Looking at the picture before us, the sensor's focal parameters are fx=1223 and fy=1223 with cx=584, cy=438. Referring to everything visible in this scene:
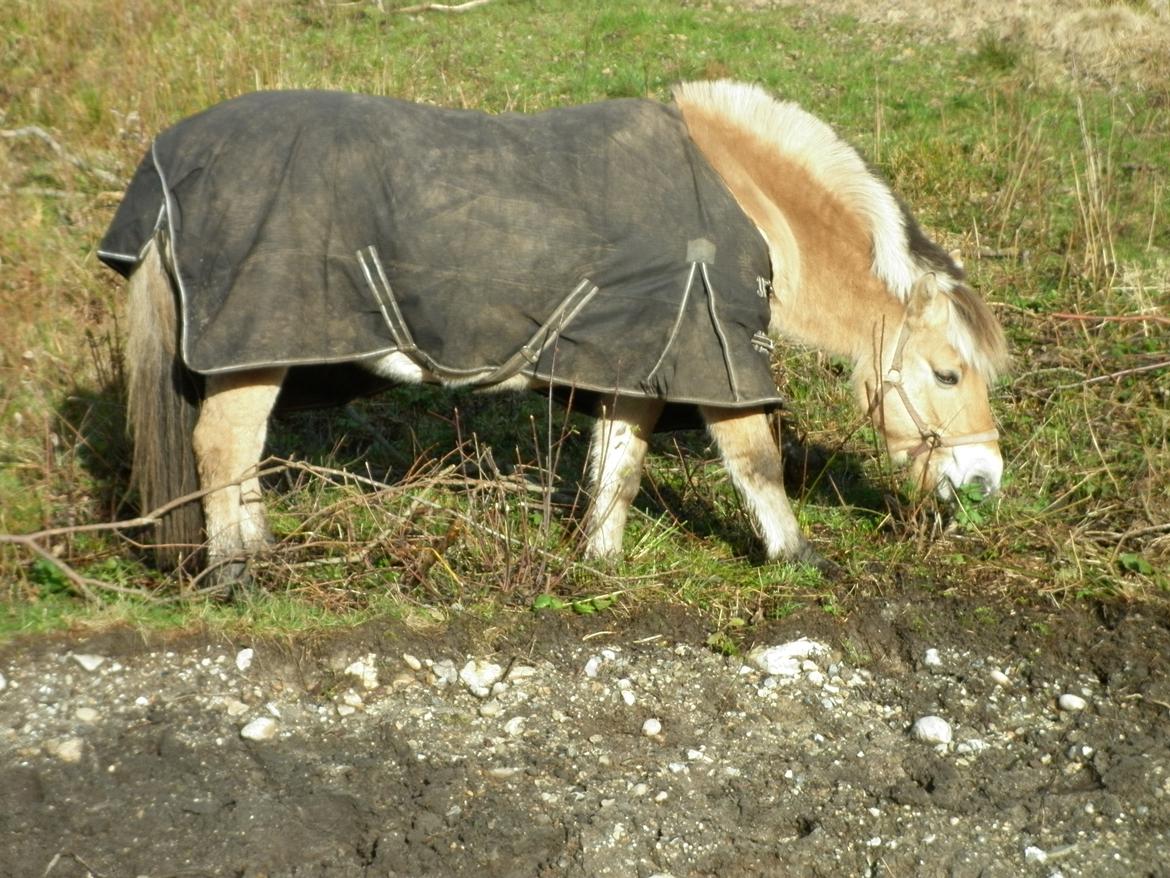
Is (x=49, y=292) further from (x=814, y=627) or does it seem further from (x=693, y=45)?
(x=693, y=45)

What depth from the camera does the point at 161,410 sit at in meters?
4.14

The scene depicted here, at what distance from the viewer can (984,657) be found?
4332 mm

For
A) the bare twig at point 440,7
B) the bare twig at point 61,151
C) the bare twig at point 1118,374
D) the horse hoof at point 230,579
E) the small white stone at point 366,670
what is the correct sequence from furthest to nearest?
the bare twig at point 440,7 → the bare twig at point 61,151 → the bare twig at point 1118,374 → the horse hoof at point 230,579 → the small white stone at point 366,670

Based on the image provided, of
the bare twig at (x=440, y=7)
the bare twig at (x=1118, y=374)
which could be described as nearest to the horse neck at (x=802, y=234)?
the bare twig at (x=1118, y=374)

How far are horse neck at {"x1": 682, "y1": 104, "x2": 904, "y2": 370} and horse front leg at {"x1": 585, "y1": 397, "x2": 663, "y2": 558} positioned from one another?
0.66 metres

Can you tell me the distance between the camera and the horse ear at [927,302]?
464cm

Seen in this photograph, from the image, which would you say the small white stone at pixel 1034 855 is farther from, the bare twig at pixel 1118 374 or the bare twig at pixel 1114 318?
the bare twig at pixel 1114 318

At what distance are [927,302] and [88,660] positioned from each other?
10.6 ft

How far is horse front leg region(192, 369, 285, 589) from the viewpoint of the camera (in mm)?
4125

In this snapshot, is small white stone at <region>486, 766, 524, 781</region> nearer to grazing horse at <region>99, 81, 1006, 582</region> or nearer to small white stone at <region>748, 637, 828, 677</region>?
small white stone at <region>748, 637, 828, 677</region>

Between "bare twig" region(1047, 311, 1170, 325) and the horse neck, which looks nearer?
the horse neck

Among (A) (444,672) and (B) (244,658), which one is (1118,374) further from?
(B) (244,658)

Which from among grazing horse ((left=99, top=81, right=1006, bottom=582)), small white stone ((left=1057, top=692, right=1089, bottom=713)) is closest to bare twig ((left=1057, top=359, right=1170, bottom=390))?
grazing horse ((left=99, top=81, right=1006, bottom=582))

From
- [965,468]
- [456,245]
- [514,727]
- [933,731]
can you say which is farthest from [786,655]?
[456,245]
